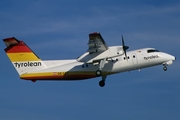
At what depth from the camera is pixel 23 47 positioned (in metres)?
35.8

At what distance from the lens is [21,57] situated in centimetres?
3544

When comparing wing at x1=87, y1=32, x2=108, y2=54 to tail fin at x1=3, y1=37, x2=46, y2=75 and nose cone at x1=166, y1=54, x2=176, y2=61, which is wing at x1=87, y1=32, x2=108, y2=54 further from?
nose cone at x1=166, y1=54, x2=176, y2=61

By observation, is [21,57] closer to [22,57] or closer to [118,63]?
[22,57]

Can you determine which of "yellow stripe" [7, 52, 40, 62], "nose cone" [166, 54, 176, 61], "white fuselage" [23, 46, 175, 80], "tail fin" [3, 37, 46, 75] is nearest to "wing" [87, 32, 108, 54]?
"white fuselage" [23, 46, 175, 80]

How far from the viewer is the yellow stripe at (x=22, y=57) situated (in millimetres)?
35219

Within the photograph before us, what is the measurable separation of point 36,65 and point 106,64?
21.2ft

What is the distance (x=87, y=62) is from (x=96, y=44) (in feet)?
6.67

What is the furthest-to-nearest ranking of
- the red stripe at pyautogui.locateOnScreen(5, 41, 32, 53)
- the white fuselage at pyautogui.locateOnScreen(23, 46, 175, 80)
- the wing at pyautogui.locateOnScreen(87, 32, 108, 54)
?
the red stripe at pyautogui.locateOnScreen(5, 41, 32, 53) → the white fuselage at pyautogui.locateOnScreen(23, 46, 175, 80) → the wing at pyautogui.locateOnScreen(87, 32, 108, 54)

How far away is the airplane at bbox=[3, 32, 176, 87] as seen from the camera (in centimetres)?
3381

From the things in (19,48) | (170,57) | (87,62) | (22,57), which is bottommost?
(170,57)

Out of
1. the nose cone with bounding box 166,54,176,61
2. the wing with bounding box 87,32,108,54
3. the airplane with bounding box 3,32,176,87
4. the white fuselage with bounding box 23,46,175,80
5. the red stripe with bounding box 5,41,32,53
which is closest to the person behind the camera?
the wing with bounding box 87,32,108,54

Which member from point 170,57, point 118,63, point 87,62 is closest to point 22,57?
point 87,62

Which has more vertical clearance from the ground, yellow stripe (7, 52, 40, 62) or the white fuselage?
yellow stripe (7, 52, 40, 62)

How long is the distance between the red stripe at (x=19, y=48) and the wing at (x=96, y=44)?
20.7ft
